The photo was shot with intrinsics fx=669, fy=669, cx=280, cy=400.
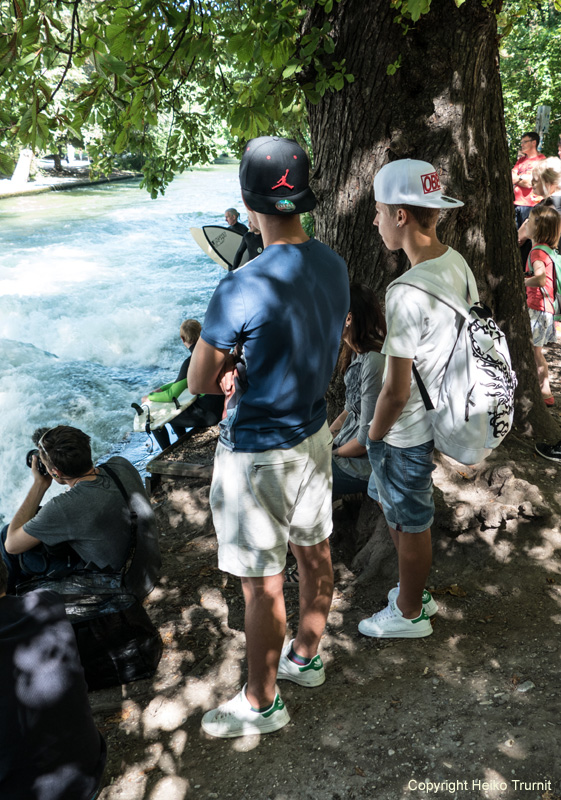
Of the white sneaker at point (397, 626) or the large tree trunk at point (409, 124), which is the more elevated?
the large tree trunk at point (409, 124)

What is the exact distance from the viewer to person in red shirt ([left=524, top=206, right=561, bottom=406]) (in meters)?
4.47

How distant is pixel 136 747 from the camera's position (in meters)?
2.62

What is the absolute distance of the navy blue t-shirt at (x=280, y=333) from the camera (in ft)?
6.57

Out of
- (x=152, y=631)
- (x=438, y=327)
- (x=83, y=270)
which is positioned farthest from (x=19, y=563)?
(x=83, y=270)

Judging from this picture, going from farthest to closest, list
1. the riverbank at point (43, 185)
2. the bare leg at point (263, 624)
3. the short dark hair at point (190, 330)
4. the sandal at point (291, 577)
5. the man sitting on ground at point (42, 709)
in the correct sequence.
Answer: the riverbank at point (43, 185), the short dark hair at point (190, 330), the sandal at point (291, 577), the bare leg at point (263, 624), the man sitting on ground at point (42, 709)

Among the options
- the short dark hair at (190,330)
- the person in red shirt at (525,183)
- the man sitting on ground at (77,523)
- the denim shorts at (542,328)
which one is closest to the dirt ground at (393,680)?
the man sitting on ground at (77,523)

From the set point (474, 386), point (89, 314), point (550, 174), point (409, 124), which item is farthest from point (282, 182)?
point (89, 314)

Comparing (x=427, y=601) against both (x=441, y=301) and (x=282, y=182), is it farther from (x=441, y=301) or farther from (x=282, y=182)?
(x=282, y=182)

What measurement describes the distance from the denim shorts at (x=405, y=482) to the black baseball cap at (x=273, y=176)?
105 cm

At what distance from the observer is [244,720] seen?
96.6 inches

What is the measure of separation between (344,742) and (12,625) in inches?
48.7

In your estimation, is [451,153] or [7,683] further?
[451,153]

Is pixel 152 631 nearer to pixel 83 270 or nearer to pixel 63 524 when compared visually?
pixel 63 524

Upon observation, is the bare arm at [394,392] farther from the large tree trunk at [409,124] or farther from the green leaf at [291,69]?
the green leaf at [291,69]
